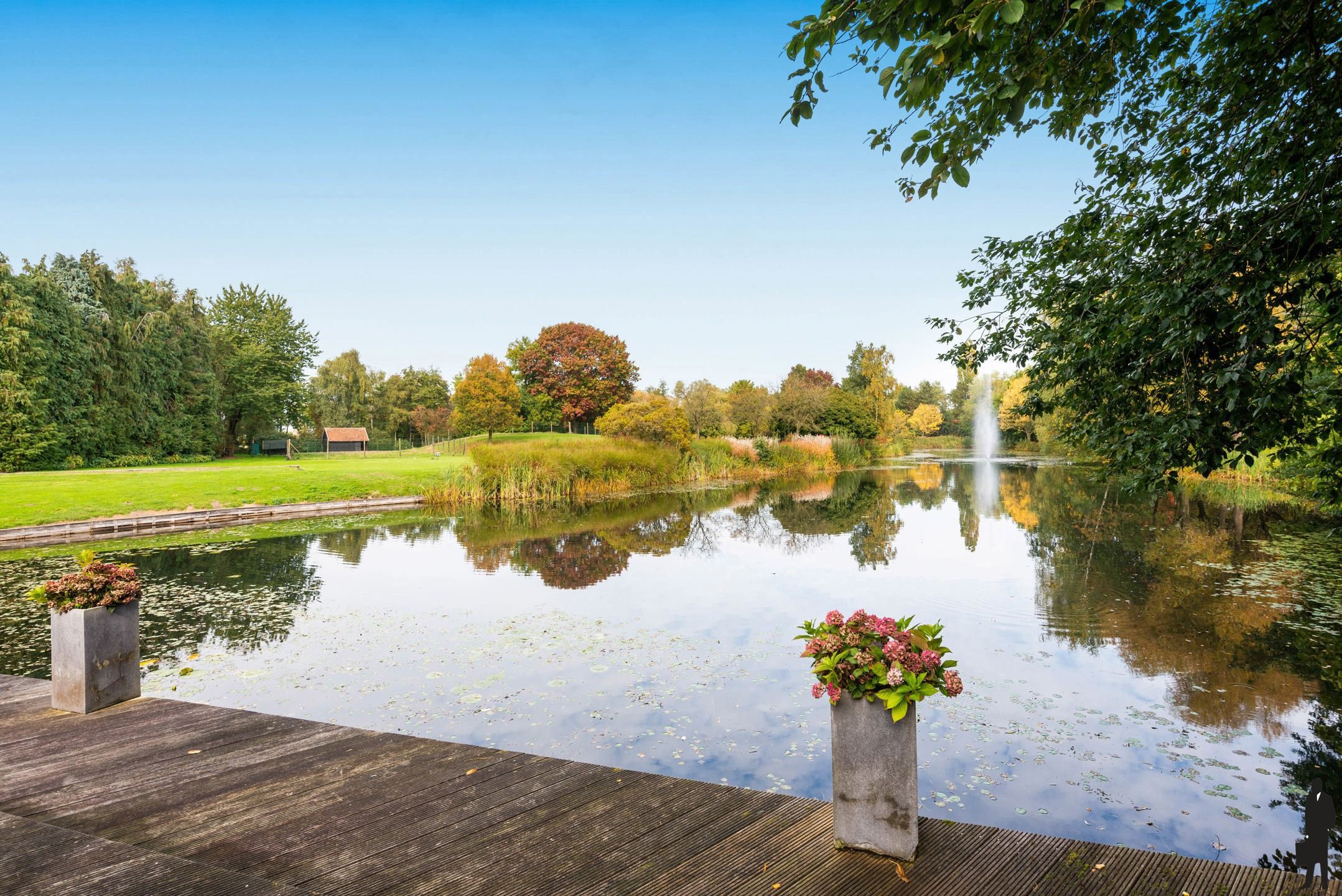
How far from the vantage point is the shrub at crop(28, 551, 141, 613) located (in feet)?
14.5

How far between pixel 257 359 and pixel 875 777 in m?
49.9

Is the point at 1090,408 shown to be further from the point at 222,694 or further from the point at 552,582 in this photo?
the point at 222,694

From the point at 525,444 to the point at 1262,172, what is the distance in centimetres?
2063

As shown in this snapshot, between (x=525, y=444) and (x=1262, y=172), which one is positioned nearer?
(x=1262, y=172)

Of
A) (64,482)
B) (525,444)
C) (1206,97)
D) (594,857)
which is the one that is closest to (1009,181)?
(1206,97)

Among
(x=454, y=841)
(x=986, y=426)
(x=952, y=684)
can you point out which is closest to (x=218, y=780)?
(x=454, y=841)

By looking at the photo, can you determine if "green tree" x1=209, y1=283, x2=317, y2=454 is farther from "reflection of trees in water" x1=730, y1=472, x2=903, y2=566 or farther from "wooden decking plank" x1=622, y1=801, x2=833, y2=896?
"wooden decking plank" x1=622, y1=801, x2=833, y2=896

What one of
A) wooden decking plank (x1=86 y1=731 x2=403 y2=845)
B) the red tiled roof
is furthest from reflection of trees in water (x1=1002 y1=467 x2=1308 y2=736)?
the red tiled roof

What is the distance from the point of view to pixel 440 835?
3.01 meters

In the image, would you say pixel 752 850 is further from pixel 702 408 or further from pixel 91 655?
pixel 702 408

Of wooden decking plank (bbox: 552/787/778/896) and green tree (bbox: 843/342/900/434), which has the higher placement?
green tree (bbox: 843/342/900/434)

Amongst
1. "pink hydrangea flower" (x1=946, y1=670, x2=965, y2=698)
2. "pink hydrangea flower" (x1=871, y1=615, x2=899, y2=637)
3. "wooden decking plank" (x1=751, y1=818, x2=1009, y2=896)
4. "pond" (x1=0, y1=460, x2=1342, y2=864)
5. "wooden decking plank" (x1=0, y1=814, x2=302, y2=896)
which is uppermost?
"pink hydrangea flower" (x1=871, y1=615, x2=899, y2=637)

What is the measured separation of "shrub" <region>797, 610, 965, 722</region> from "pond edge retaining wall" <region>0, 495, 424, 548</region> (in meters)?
17.5

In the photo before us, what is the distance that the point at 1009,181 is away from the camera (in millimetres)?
8664
